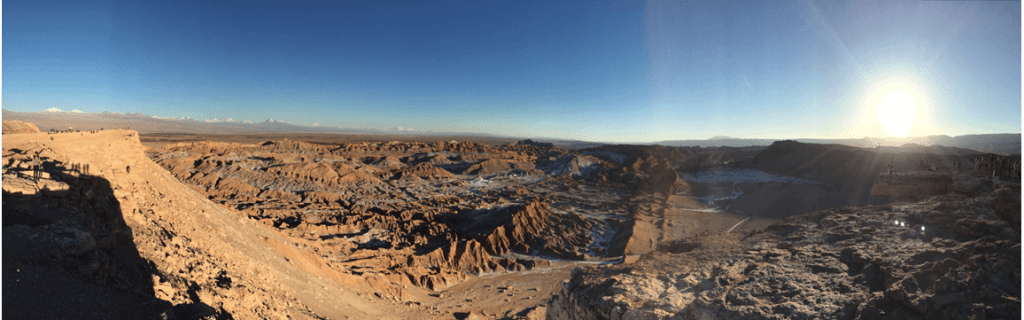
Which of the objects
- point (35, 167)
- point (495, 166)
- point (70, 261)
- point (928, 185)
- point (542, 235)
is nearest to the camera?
point (70, 261)

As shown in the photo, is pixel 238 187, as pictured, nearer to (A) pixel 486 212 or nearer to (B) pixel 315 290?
(A) pixel 486 212

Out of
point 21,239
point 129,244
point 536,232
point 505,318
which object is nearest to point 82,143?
point 129,244

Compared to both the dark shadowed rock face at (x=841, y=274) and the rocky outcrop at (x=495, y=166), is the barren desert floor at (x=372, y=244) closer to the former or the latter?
the dark shadowed rock face at (x=841, y=274)

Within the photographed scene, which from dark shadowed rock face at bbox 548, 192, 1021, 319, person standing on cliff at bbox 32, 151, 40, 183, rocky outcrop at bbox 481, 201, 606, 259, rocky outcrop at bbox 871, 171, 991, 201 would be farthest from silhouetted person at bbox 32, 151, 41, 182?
rocky outcrop at bbox 481, 201, 606, 259

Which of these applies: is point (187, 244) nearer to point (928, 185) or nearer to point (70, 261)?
point (70, 261)

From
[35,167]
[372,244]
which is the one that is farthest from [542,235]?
[35,167]
